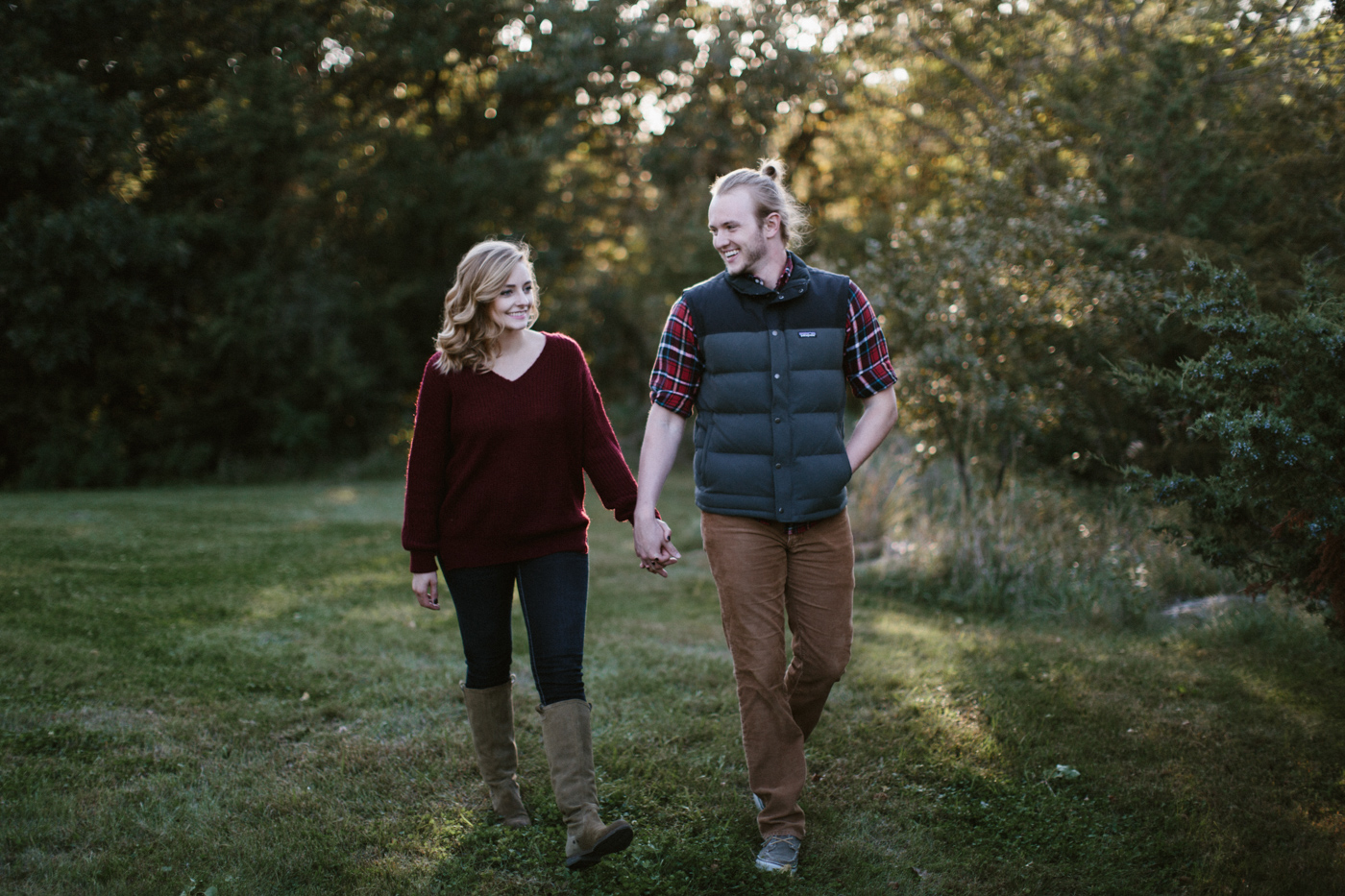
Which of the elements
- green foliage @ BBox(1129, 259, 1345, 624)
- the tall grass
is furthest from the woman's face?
the tall grass

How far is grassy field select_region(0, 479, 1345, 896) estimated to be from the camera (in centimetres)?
339

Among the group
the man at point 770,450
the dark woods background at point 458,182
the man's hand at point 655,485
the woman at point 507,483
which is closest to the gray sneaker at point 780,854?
the man at point 770,450

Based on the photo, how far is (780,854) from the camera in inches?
133

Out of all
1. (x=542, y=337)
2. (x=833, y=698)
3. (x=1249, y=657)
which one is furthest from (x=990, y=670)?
(x=542, y=337)

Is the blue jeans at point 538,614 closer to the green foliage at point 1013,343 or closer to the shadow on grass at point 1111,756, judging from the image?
the shadow on grass at point 1111,756

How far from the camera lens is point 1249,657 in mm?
5566

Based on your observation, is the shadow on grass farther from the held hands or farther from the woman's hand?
the woman's hand

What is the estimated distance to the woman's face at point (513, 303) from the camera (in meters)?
3.42

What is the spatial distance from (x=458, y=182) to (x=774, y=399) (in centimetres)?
1554

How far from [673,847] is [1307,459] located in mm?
2530

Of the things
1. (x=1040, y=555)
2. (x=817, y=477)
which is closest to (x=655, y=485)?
(x=817, y=477)

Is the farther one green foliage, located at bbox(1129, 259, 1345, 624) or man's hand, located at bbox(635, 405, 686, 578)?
green foliage, located at bbox(1129, 259, 1345, 624)

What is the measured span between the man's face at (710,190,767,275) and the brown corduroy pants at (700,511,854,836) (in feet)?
2.82

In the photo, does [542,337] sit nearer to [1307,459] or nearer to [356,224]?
[1307,459]
